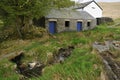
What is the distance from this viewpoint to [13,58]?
944 inches

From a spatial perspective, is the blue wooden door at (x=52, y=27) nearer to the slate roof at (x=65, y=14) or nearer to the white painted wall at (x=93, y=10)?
the slate roof at (x=65, y=14)

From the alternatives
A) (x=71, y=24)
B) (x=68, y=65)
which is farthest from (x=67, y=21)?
(x=68, y=65)

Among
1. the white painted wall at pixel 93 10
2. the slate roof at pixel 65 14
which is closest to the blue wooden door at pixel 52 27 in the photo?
the slate roof at pixel 65 14

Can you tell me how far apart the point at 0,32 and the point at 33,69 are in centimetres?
1512

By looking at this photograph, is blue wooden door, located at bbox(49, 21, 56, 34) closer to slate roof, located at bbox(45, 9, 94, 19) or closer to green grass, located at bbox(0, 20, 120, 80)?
slate roof, located at bbox(45, 9, 94, 19)

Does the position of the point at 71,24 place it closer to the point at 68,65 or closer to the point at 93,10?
the point at 93,10

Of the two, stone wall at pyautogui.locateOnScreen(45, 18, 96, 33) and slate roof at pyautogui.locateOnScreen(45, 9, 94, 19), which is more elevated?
slate roof at pyautogui.locateOnScreen(45, 9, 94, 19)

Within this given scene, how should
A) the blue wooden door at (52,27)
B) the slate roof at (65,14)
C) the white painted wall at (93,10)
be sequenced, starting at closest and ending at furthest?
the blue wooden door at (52,27) → the slate roof at (65,14) → the white painted wall at (93,10)

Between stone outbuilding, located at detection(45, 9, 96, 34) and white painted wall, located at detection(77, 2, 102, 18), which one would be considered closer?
stone outbuilding, located at detection(45, 9, 96, 34)

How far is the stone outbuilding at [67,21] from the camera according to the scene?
1576 inches

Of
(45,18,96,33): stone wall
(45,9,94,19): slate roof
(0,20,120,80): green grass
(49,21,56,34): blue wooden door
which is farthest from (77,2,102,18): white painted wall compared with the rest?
(0,20,120,80): green grass

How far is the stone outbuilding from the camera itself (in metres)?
40.0

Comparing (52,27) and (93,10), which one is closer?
(52,27)

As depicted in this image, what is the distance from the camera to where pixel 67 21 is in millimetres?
42062
